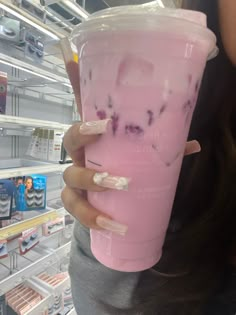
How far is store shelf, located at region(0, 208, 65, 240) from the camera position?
4.44 feet

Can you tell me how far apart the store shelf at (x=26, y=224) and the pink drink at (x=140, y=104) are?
1.21m

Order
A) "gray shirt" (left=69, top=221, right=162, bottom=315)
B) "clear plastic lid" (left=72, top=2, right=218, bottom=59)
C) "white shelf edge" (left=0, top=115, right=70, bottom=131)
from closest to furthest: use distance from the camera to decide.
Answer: "clear plastic lid" (left=72, top=2, right=218, bottom=59) → "gray shirt" (left=69, top=221, right=162, bottom=315) → "white shelf edge" (left=0, top=115, right=70, bottom=131)

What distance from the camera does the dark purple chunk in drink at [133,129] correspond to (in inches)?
11.5

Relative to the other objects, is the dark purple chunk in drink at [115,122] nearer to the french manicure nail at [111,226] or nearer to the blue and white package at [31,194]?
the french manicure nail at [111,226]

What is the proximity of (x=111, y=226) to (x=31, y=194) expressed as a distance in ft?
4.81

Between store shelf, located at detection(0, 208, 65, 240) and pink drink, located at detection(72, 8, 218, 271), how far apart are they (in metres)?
1.21

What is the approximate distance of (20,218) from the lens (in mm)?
1722

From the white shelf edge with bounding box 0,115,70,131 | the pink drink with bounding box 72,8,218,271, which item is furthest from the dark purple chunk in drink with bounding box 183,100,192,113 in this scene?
the white shelf edge with bounding box 0,115,70,131

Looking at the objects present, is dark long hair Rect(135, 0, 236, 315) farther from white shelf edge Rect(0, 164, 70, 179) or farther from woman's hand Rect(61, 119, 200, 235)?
white shelf edge Rect(0, 164, 70, 179)

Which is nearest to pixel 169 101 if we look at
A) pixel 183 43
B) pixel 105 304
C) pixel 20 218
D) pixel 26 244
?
pixel 183 43

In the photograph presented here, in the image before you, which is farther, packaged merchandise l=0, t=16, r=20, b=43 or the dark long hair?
packaged merchandise l=0, t=16, r=20, b=43

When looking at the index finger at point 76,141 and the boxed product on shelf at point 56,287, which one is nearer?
the index finger at point 76,141

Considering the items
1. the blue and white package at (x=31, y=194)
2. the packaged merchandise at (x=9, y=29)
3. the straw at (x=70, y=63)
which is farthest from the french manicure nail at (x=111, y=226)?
the packaged merchandise at (x=9, y=29)

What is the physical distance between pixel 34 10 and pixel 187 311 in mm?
1701
